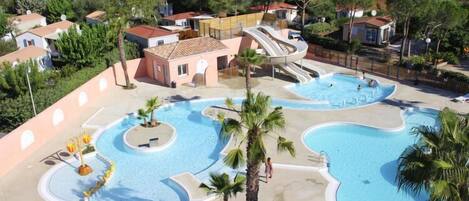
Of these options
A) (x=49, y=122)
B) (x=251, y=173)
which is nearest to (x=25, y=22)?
(x=49, y=122)

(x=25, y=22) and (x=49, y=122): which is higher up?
(x=25, y=22)

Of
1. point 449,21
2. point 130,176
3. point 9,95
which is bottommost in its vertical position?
point 130,176

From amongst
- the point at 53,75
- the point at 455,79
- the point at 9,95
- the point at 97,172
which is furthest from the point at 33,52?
the point at 455,79

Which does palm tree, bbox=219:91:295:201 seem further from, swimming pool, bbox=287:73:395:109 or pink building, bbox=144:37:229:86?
pink building, bbox=144:37:229:86

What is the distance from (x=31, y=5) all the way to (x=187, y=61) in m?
51.8

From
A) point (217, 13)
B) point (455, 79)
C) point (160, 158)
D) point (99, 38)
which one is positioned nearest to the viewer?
point (160, 158)

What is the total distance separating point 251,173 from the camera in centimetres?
1762

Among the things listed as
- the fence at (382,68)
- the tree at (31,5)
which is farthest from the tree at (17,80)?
the tree at (31,5)

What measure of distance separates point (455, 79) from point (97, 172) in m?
29.6

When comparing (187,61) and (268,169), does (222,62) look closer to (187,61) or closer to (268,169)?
(187,61)

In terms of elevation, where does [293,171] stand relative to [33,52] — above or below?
below

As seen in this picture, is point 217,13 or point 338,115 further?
point 217,13

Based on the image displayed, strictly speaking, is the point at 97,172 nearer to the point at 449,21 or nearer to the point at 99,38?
the point at 99,38

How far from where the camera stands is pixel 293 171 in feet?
83.6
